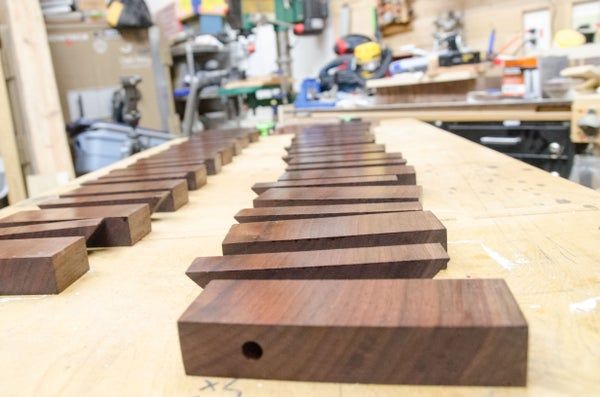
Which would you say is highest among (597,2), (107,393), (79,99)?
(597,2)

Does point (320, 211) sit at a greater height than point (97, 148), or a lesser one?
greater

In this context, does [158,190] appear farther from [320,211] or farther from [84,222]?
[320,211]

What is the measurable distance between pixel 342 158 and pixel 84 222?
762 mm

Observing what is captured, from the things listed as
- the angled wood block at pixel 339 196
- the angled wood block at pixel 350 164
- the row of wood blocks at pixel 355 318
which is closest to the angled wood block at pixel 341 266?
the row of wood blocks at pixel 355 318

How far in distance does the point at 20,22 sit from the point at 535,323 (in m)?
3.55

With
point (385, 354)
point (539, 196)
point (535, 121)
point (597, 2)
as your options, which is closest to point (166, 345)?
point (385, 354)

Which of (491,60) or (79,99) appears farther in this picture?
(79,99)

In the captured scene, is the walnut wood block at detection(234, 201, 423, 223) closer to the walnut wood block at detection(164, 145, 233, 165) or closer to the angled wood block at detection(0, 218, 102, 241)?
the angled wood block at detection(0, 218, 102, 241)

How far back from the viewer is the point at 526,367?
1.43 ft

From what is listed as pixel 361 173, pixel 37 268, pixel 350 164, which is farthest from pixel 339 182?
pixel 37 268

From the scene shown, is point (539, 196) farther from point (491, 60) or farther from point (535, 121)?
point (491, 60)

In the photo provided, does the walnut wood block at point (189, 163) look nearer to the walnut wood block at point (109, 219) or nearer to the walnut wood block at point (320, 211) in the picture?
the walnut wood block at point (109, 219)

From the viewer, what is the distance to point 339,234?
731 millimetres

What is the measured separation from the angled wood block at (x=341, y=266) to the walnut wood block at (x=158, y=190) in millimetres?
547
